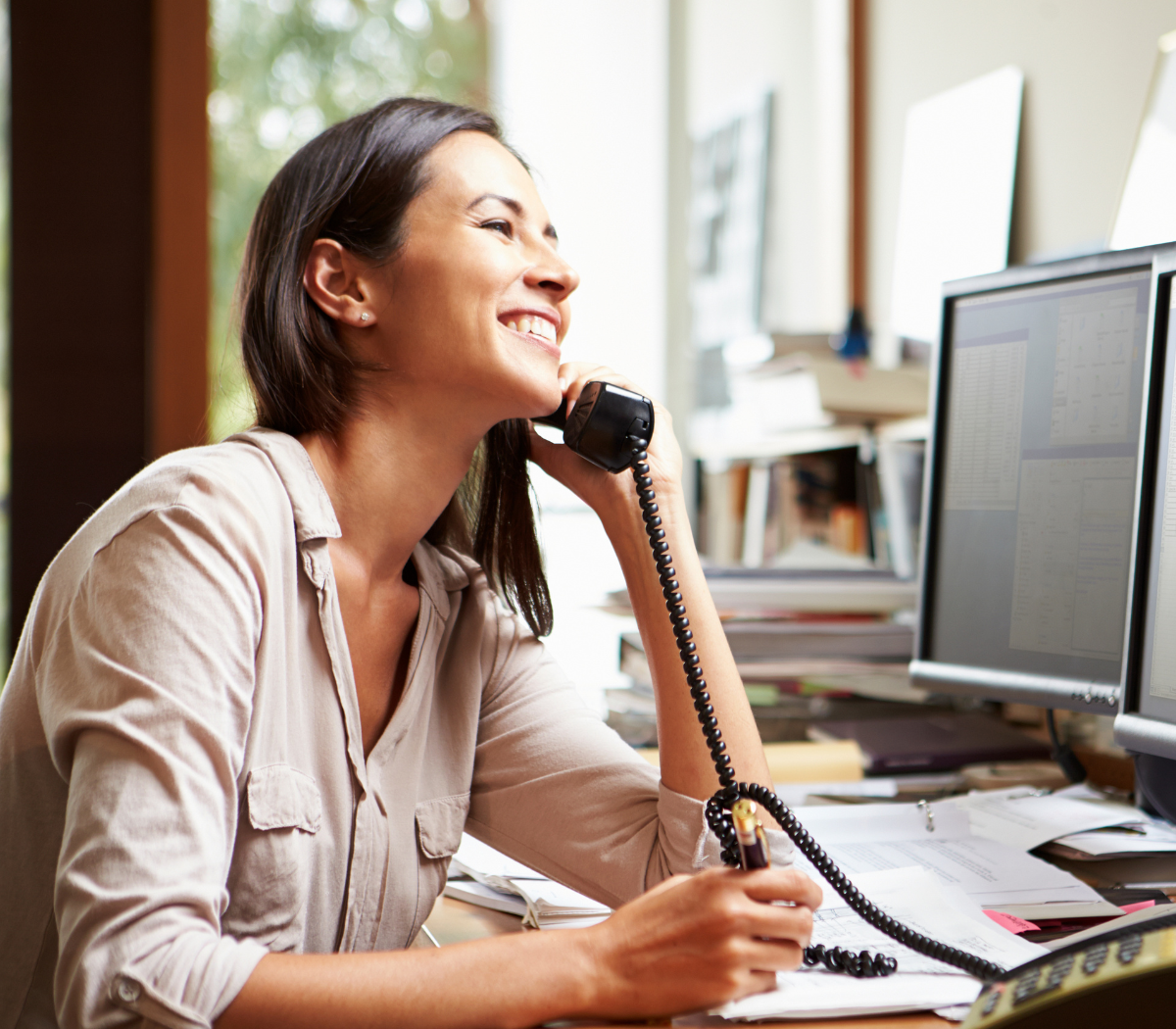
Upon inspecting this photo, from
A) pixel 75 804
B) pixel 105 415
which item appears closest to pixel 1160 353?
pixel 75 804

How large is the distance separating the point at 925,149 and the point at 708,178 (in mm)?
1171

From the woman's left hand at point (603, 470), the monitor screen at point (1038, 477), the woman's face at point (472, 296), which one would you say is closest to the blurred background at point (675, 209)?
the woman's face at point (472, 296)

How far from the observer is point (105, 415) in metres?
2.59

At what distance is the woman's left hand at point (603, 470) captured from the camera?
4.00 feet

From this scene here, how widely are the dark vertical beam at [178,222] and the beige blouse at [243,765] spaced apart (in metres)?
1.62

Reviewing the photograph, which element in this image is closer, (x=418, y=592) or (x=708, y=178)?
(x=418, y=592)

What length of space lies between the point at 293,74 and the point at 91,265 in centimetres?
89

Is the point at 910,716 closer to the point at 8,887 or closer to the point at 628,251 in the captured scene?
the point at 8,887

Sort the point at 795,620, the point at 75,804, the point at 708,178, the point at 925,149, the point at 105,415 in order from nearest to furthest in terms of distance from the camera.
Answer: the point at 75,804 → the point at 795,620 → the point at 925,149 → the point at 105,415 → the point at 708,178

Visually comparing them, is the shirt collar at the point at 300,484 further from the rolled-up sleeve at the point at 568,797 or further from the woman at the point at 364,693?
the rolled-up sleeve at the point at 568,797

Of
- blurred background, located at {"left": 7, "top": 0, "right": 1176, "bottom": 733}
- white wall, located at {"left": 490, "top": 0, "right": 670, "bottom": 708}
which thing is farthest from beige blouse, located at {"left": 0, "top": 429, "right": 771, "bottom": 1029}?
white wall, located at {"left": 490, "top": 0, "right": 670, "bottom": 708}

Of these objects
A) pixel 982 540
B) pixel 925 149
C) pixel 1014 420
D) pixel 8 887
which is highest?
pixel 925 149

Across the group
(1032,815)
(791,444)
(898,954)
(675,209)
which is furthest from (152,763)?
(675,209)

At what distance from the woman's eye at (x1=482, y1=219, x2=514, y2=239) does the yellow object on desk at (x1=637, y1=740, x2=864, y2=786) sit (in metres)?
0.64
